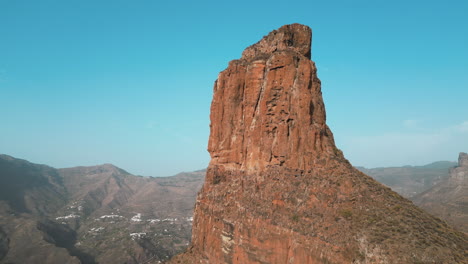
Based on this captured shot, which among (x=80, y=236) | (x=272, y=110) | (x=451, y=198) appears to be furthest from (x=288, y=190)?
(x=80, y=236)

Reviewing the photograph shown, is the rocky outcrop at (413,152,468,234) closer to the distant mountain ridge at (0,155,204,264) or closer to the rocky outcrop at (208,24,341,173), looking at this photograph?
the rocky outcrop at (208,24,341,173)

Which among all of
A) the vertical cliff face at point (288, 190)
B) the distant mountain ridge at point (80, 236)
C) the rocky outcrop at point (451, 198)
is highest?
the vertical cliff face at point (288, 190)

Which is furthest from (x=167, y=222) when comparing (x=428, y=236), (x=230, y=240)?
(x=428, y=236)

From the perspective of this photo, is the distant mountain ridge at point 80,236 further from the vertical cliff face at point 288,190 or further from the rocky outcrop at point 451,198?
the rocky outcrop at point 451,198

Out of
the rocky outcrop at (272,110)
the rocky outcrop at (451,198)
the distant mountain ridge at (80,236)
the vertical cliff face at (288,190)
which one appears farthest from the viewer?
the distant mountain ridge at (80,236)

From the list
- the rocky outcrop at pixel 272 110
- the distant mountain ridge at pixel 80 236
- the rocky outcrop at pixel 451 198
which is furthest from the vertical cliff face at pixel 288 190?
the distant mountain ridge at pixel 80 236

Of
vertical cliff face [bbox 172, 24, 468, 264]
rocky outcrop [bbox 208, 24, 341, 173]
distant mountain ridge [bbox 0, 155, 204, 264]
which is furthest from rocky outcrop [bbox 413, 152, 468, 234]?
distant mountain ridge [bbox 0, 155, 204, 264]
